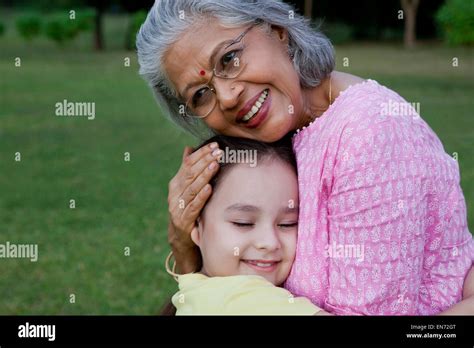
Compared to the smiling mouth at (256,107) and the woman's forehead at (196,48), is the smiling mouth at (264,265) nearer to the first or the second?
the smiling mouth at (256,107)

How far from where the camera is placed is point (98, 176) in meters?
8.39

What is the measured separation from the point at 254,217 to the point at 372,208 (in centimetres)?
34

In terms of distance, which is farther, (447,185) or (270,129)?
(270,129)

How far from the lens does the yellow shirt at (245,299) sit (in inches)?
85.4

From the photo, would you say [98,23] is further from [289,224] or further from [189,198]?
[289,224]

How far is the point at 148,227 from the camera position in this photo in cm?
662

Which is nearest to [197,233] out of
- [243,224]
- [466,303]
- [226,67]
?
[243,224]

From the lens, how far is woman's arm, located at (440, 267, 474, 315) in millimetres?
2215

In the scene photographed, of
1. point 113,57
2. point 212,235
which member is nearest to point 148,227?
point 212,235

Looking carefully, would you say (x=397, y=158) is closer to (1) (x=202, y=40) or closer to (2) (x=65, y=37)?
(1) (x=202, y=40)

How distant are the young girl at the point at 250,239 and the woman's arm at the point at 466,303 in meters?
0.36

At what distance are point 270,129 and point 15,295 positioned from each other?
326 centimetres

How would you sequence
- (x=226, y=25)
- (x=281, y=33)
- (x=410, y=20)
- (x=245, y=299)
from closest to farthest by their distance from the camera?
1. (x=245, y=299)
2. (x=226, y=25)
3. (x=281, y=33)
4. (x=410, y=20)

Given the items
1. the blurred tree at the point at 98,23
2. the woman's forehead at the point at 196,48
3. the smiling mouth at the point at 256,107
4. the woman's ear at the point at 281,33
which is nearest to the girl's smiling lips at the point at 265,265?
the smiling mouth at the point at 256,107
